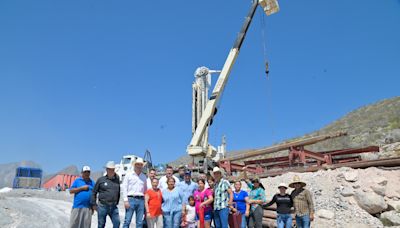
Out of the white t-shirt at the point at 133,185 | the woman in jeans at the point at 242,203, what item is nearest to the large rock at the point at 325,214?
the woman in jeans at the point at 242,203

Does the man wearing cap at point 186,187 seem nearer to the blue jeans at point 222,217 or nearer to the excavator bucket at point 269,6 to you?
the blue jeans at point 222,217

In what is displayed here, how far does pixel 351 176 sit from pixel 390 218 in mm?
1679

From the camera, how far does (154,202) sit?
671cm

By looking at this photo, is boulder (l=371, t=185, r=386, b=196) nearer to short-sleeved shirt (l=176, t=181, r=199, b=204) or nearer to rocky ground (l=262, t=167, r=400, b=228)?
rocky ground (l=262, t=167, r=400, b=228)

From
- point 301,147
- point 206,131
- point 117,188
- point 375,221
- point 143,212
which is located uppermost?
point 206,131

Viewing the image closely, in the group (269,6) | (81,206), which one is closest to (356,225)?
(81,206)

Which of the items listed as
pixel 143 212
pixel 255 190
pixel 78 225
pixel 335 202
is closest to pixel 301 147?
pixel 335 202

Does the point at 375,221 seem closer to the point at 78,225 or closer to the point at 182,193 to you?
the point at 182,193

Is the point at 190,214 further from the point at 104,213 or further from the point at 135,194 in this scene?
the point at 104,213

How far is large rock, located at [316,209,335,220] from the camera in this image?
8.28 m

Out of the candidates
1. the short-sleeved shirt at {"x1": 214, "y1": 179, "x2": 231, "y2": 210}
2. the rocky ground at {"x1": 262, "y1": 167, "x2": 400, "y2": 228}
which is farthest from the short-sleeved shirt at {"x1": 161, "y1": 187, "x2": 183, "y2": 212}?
the rocky ground at {"x1": 262, "y1": 167, "x2": 400, "y2": 228}

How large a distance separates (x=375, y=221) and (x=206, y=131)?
11363 mm

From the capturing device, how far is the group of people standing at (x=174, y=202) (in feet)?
20.9

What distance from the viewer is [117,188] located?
6527 mm
